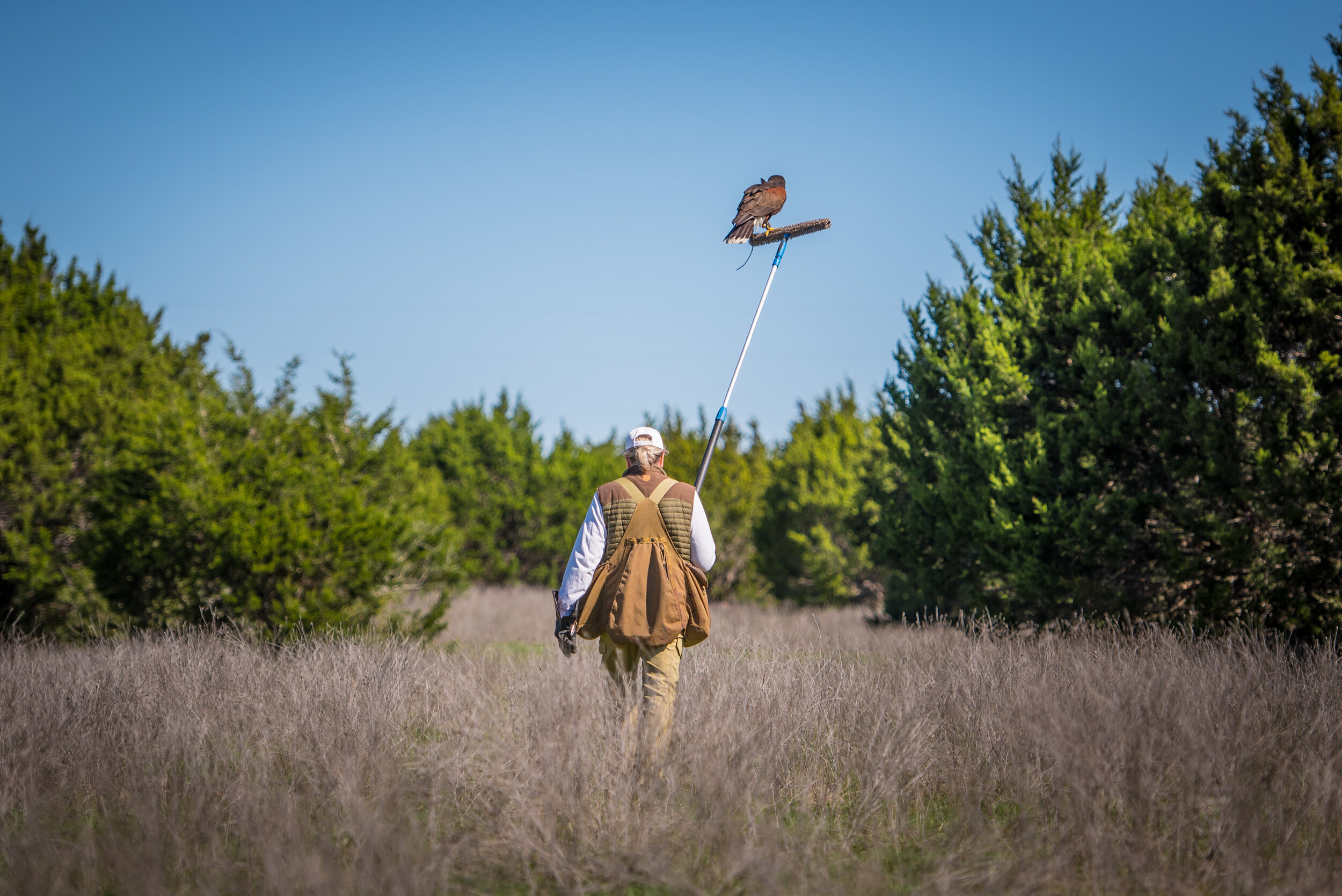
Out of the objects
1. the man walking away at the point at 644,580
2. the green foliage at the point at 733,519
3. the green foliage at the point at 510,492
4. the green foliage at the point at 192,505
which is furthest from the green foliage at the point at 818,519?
the man walking away at the point at 644,580

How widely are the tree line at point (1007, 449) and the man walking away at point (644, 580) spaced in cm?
527

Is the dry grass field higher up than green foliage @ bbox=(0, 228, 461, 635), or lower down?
lower down

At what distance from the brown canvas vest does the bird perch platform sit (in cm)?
187

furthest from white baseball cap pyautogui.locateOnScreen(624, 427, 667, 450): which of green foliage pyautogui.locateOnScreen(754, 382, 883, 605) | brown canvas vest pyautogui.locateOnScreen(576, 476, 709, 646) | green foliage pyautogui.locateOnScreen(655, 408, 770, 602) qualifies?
green foliage pyautogui.locateOnScreen(655, 408, 770, 602)

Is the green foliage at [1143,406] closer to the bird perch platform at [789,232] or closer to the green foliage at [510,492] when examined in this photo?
the bird perch platform at [789,232]

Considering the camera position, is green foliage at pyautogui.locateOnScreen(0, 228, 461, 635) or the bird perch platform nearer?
the bird perch platform

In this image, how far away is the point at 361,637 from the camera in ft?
23.7

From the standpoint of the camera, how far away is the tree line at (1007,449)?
26.0ft

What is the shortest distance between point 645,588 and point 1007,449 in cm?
820

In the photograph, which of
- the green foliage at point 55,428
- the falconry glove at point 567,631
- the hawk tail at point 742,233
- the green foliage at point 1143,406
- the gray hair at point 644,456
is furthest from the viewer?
the green foliage at point 55,428

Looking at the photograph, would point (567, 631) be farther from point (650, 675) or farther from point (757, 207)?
point (757, 207)

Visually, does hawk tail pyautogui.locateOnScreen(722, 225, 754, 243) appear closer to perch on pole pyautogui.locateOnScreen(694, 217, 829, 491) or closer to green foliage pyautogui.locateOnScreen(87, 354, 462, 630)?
perch on pole pyautogui.locateOnScreen(694, 217, 829, 491)

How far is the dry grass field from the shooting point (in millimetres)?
3264

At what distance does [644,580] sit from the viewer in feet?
14.2
